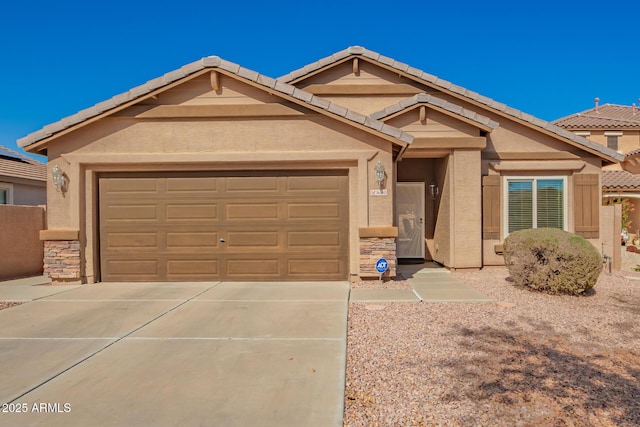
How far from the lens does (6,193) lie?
13.9m

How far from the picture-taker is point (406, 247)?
1157 cm

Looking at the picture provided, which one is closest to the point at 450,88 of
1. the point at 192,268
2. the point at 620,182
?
the point at 192,268

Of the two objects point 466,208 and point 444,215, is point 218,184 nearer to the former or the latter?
point 444,215

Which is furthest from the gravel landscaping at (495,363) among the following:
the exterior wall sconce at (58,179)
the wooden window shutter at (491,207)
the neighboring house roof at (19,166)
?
the neighboring house roof at (19,166)

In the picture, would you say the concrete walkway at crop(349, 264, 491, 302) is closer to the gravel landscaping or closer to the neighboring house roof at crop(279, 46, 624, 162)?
the gravel landscaping

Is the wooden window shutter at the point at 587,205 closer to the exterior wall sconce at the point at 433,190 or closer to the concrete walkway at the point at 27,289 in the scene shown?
the exterior wall sconce at the point at 433,190

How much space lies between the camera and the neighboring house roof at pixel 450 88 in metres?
10.1

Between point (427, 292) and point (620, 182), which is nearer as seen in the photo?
point (427, 292)

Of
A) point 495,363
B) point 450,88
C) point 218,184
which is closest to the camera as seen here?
point 495,363

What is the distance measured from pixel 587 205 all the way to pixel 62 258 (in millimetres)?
12808

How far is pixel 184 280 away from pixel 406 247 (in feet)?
21.0

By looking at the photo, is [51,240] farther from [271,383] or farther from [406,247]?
[406,247]

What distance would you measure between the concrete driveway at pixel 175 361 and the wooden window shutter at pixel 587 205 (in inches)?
289

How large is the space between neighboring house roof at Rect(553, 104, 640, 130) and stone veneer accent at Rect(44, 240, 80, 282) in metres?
24.2
